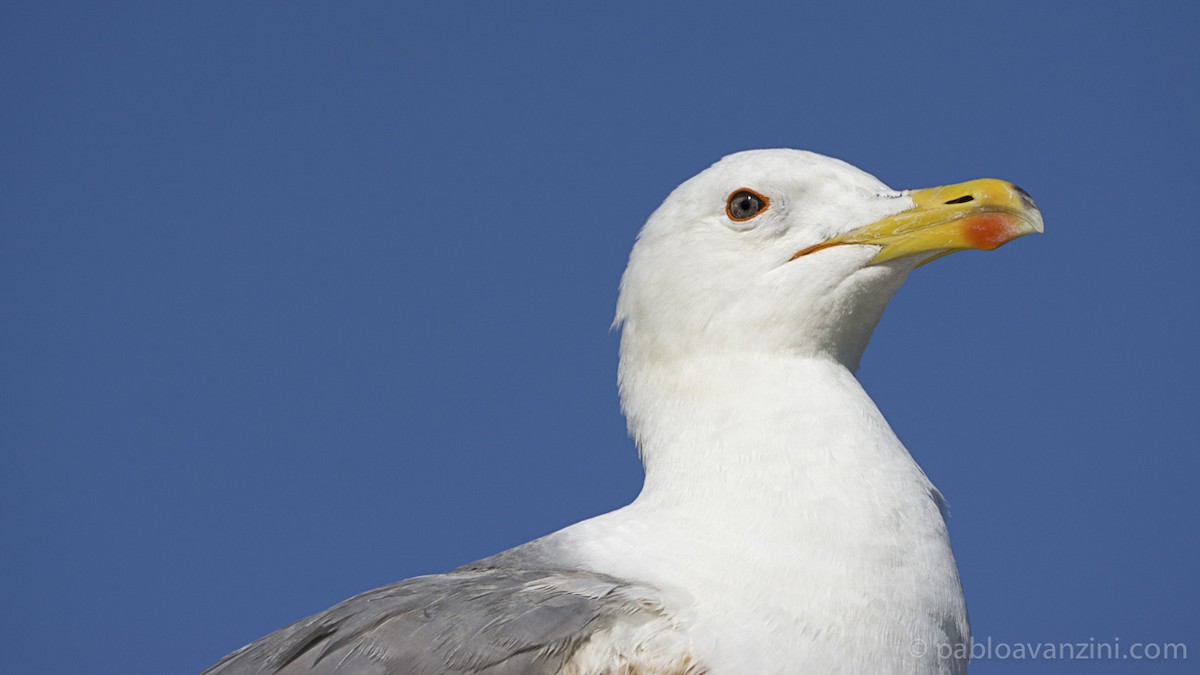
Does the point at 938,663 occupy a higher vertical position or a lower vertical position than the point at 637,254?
lower

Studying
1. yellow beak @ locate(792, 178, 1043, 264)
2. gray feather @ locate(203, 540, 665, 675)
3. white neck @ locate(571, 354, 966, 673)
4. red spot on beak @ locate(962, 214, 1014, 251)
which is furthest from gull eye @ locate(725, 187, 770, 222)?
gray feather @ locate(203, 540, 665, 675)

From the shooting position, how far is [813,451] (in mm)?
3320

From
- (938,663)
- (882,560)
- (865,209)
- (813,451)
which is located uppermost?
(865,209)

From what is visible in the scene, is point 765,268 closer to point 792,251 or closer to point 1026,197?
point 792,251

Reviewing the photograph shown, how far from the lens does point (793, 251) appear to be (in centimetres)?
360

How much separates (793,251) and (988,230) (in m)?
A: 0.53

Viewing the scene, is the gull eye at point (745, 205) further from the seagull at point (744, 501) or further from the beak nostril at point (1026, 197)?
the beak nostril at point (1026, 197)

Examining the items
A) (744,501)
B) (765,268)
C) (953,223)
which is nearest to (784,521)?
(744,501)

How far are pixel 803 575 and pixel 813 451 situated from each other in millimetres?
362

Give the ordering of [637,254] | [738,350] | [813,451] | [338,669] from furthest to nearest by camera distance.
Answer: [637,254]
[738,350]
[813,451]
[338,669]

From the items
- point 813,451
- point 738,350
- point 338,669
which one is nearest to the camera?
point 338,669

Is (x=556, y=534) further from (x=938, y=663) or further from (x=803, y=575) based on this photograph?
(x=938, y=663)

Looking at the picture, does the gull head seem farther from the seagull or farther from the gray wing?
the gray wing

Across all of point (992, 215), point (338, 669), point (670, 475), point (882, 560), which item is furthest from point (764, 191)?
point (338, 669)
